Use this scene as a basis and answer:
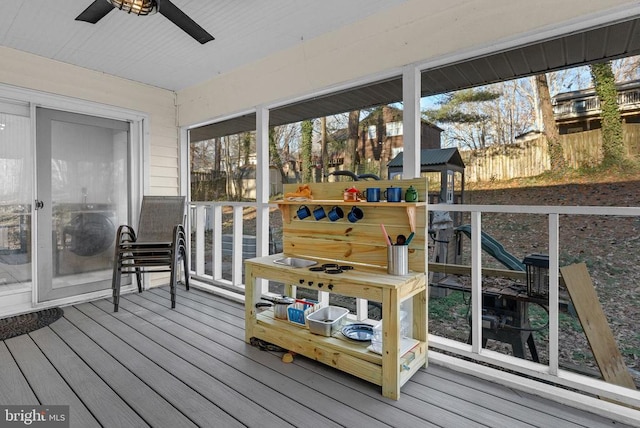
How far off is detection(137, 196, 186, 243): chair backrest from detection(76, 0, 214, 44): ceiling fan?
2.04 metres

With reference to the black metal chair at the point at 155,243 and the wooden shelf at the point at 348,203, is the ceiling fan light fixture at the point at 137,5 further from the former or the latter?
the black metal chair at the point at 155,243

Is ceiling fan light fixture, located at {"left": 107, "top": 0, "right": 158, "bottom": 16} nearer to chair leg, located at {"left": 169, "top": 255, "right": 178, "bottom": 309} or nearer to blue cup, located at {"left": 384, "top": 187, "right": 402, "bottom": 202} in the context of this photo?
blue cup, located at {"left": 384, "top": 187, "right": 402, "bottom": 202}

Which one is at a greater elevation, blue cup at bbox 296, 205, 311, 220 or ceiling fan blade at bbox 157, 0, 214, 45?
ceiling fan blade at bbox 157, 0, 214, 45

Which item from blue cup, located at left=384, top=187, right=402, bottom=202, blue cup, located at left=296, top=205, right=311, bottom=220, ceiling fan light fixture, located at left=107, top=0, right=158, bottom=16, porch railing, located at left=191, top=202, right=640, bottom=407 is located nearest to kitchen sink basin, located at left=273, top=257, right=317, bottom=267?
blue cup, located at left=296, top=205, right=311, bottom=220

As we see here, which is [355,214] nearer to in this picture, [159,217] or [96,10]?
[96,10]

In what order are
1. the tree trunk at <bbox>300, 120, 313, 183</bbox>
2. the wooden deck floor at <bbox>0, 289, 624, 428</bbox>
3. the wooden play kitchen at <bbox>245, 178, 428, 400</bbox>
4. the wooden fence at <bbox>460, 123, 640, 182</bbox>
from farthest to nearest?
the tree trunk at <bbox>300, 120, 313, 183</bbox>, the wooden play kitchen at <bbox>245, 178, 428, 400</bbox>, the wooden fence at <bbox>460, 123, 640, 182</bbox>, the wooden deck floor at <bbox>0, 289, 624, 428</bbox>

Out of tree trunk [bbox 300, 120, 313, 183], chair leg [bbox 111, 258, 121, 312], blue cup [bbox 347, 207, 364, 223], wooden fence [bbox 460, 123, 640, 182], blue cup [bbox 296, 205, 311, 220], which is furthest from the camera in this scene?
chair leg [bbox 111, 258, 121, 312]

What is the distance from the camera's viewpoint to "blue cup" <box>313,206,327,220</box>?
248cm

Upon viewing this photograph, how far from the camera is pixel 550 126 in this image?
192cm

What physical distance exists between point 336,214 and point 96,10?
6.31 feet


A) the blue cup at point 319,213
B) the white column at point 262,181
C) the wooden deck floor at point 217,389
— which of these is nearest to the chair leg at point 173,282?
the wooden deck floor at point 217,389

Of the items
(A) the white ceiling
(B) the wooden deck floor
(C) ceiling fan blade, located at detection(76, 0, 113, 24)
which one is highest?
(A) the white ceiling

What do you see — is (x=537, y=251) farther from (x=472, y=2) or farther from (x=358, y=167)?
(x=472, y=2)

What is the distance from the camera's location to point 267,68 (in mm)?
3166
